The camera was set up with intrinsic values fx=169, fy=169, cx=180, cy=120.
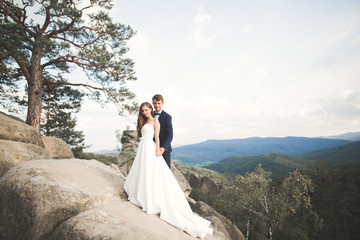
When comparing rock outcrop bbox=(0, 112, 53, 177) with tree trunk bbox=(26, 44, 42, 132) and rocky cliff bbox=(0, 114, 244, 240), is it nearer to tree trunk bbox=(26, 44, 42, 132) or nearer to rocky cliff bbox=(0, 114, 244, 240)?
tree trunk bbox=(26, 44, 42, 132)

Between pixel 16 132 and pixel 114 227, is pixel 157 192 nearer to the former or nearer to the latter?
pixel 114 227

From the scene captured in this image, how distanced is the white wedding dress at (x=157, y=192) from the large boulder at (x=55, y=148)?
11.1 metres

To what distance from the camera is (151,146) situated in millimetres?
5785

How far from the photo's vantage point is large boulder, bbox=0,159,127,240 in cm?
457

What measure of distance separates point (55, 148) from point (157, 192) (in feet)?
41.4

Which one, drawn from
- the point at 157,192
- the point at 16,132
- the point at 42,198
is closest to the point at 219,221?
the point at 157,192

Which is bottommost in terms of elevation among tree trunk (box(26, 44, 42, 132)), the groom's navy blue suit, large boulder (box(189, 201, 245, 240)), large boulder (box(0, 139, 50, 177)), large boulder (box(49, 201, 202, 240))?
large boulder (box(189, 201, 245, 240))

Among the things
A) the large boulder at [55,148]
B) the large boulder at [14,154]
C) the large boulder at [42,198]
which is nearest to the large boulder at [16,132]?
the large boulder at [14,154]

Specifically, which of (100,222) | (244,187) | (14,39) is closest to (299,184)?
(244,187)

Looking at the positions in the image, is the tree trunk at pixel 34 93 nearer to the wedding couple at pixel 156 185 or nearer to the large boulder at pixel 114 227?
the wedding couple at pixel 156 185

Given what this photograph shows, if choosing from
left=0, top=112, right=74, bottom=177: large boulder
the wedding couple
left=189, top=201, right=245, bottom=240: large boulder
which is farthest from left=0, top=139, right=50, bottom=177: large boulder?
left=189, top=201, right=245, bottom=240: large boulder

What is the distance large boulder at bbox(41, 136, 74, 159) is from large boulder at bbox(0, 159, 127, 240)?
899cm

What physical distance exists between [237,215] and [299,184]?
8615mm

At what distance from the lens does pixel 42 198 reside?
15.6ft
